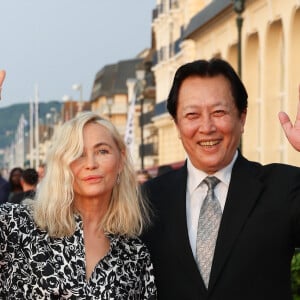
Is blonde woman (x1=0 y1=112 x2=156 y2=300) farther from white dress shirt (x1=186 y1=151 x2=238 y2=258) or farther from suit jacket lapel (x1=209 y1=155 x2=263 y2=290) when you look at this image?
suit jacket lapel (x1=209 y1=155 x2=263 y2=290)

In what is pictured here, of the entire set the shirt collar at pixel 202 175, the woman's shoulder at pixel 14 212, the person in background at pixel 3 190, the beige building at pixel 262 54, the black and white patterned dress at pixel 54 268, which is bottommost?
the black and white patterned dress at pixel 54 268

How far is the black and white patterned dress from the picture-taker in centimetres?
573

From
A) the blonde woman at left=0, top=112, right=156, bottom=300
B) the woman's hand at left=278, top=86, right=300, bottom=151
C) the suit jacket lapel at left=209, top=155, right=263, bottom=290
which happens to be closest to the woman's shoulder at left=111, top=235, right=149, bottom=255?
the blonde woman at left=0, top=112, right=156, bottom=300

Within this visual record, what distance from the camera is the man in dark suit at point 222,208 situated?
592 centimetres

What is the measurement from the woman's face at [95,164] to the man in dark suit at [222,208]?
1.46ft

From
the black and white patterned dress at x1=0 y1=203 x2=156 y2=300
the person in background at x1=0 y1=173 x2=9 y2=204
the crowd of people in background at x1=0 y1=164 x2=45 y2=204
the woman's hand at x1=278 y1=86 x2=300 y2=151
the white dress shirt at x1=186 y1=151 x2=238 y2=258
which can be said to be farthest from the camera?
the person in background at x1=0 y1=173 x2=9 y2=204

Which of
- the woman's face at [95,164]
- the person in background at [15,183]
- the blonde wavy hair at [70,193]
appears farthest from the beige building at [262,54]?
the woman's face at [95,164]

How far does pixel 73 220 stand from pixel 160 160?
60563 millimetres

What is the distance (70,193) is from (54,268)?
406 millimetres

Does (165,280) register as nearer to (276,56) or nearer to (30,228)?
(30,228)

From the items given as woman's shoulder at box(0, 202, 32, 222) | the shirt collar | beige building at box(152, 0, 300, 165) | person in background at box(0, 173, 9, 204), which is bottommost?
woman's shoulder at box(0, 202, 32, 222)

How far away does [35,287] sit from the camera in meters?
5.72

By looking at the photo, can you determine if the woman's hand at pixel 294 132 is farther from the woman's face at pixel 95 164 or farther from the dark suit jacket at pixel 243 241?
the woman's face at pixel 95 164

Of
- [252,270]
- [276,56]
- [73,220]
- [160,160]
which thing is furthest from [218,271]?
[160,160]
